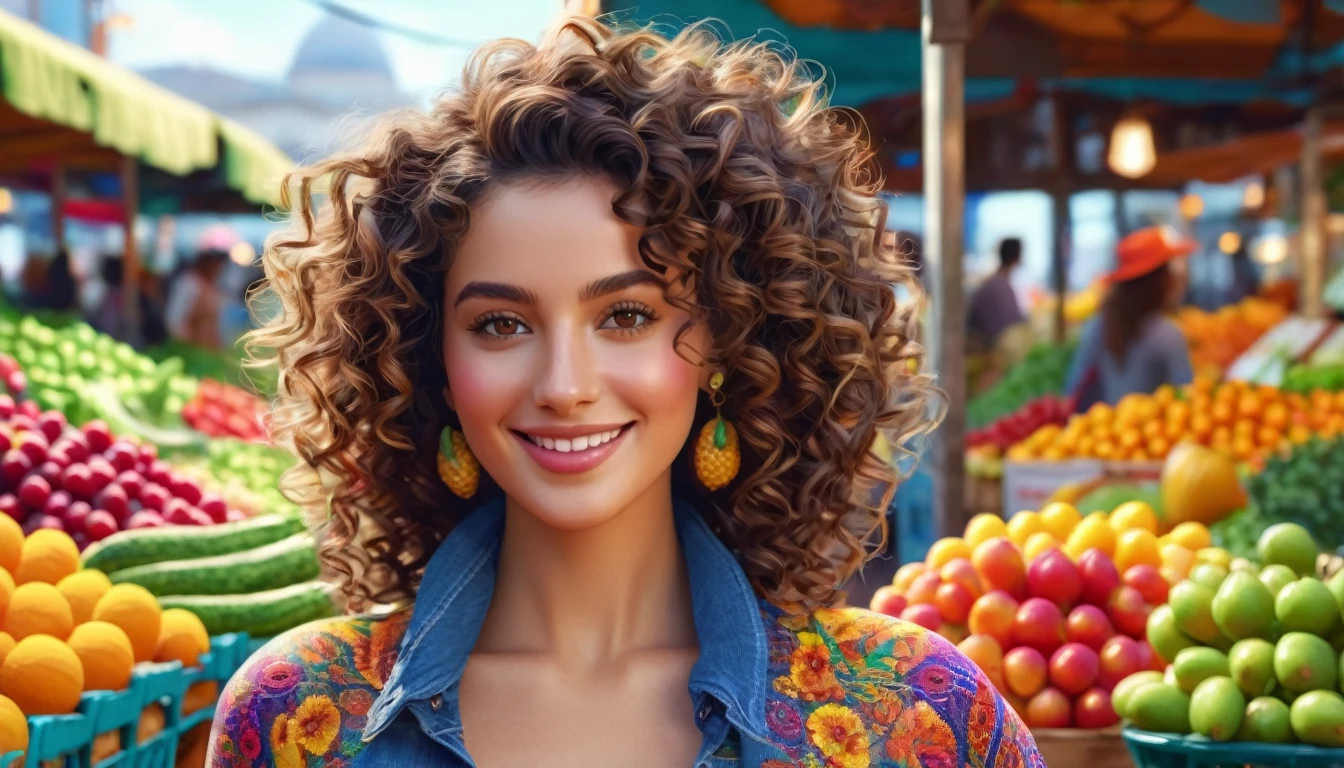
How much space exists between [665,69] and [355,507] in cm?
76

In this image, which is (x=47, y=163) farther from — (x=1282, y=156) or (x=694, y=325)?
(x=694, y=325)

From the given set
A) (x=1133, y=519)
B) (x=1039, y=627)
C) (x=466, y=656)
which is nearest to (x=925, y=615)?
(x=1039, y=627)

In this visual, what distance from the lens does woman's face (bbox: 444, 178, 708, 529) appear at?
1695 mm

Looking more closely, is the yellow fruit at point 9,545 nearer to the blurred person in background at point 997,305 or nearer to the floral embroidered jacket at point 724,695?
the floral embroidered jacket at point 724,695

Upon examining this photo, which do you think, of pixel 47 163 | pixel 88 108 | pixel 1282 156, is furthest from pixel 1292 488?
pixel 47 163

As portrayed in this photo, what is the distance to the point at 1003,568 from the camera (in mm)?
2990

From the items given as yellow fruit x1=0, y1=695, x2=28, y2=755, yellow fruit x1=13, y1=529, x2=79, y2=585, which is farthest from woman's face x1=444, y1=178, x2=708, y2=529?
yellow fruit x1=13, y1=529, x2=79, y2=585

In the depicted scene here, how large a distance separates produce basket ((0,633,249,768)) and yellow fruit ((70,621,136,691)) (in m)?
0.03

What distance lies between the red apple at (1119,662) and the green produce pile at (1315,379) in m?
4.01

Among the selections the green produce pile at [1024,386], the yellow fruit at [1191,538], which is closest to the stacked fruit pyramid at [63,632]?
the yellow fruit at [1191,538]

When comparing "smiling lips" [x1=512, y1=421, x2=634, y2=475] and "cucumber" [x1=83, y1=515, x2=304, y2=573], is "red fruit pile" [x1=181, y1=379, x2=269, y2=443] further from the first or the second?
"smiling lips" [x1=512, y1=421, x2=634, y2=475]

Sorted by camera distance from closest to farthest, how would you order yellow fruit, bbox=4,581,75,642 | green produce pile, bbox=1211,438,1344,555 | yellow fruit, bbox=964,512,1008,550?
yellow fruit, bbox=4,581,75,642
yellow fruit, bbox=964,512,1008,550
green produce pile, bbox=1211,438,1344,555

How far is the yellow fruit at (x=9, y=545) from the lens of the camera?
8.59 feet

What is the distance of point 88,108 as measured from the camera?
861cm
